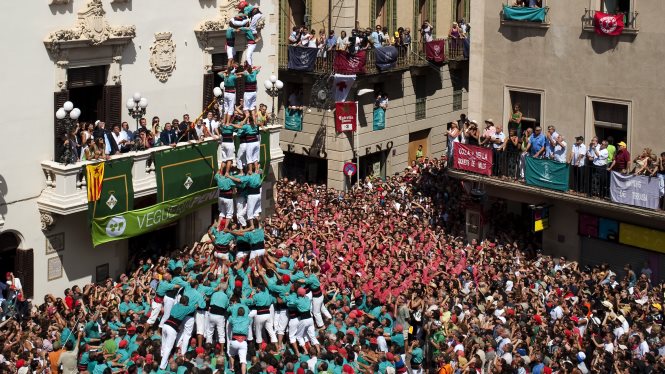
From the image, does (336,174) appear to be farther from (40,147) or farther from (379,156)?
(40,147)

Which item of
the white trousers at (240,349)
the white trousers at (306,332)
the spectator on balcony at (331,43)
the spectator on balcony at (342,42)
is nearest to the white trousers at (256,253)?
the white trousers at (306,332)

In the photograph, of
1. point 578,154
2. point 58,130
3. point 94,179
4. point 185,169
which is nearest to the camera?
point 94,179

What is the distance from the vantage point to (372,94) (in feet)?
163

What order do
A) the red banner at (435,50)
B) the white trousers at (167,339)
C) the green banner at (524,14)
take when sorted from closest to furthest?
the white trousers at (167,339) → the green banner at (524,14) → the red banner at (435,50)

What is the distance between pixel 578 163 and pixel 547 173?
982 mm

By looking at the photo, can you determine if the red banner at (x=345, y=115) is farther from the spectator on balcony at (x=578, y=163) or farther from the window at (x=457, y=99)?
the spectator on balcony at (x=578, y=163)

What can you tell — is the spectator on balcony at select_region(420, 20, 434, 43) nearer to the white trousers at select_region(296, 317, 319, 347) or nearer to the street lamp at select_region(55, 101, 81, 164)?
the street lamp at select_region(55, 101, 81, 164)

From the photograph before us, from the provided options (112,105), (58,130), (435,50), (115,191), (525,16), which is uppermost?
(525,16)

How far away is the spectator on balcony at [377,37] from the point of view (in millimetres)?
48438

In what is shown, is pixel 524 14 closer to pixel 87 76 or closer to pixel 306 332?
pixel 87 76

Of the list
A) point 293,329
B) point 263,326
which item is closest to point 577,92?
point 293,329

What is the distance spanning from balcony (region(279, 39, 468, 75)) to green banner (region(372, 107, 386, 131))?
64.6 inches

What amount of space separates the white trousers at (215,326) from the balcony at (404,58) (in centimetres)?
1824

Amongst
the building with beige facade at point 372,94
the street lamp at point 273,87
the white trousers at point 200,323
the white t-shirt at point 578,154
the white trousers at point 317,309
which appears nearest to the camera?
the white trousers at point 200,323
